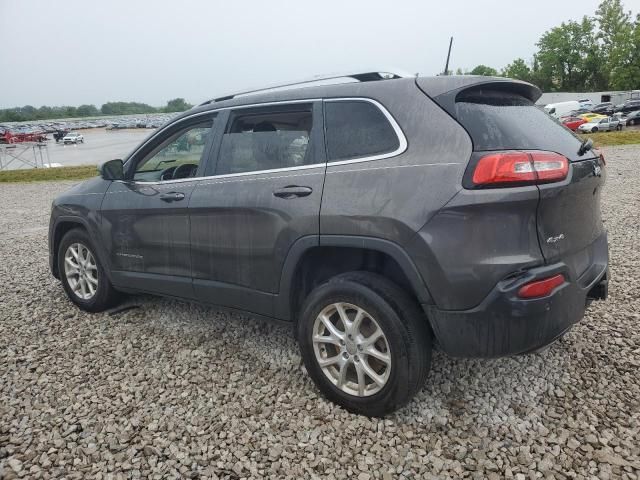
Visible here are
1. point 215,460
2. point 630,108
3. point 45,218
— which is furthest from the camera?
point 630,108

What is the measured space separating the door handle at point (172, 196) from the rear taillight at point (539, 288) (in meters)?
2.29

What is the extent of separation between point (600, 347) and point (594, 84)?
86287mm

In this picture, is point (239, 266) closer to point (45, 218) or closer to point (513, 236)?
point (513, 236)

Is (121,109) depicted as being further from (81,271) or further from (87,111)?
(81,271)

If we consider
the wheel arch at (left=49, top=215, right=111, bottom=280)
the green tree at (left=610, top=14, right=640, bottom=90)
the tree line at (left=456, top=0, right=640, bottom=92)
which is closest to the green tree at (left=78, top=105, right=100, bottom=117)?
the tree line at (left=456, top=0, right=640, bottom=92)

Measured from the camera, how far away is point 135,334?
12.9 ft

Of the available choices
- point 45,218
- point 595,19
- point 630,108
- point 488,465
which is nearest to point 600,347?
point 488,465

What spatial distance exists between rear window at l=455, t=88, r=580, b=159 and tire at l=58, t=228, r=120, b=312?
3210 millimetres

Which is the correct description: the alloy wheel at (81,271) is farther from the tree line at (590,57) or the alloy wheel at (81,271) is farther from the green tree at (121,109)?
Answer: the green tree at (121,109)

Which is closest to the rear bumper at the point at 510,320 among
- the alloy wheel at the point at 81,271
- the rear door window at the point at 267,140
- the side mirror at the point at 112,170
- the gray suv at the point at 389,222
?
the gray suv at the point at 389,222

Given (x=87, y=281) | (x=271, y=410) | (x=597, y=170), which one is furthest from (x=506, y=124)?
(x=87, y=281)

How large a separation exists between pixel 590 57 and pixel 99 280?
8506cm

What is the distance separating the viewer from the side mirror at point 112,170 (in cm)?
387

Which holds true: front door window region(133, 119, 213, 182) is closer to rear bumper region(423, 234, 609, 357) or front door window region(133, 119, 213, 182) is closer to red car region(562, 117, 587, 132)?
rear bumper region(423, 234, 609, 357)
